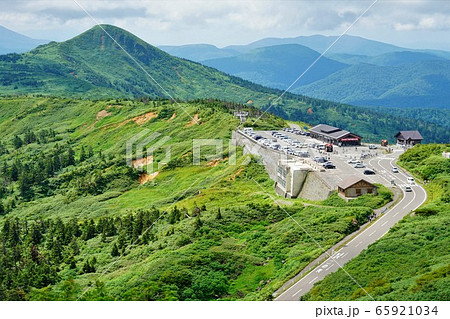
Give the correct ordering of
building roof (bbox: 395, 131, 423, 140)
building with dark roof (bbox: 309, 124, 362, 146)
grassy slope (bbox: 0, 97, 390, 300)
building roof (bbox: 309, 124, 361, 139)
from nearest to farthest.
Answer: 1. grassy slope (bbox: 0, 97, 390, 300)
2. building with dark roof (bbox: 309, 124, 362, 146)
3. building roof (bbox: 395, 131, 423, 140)
4. building roof (bbox: 309, 124, 361, 139)

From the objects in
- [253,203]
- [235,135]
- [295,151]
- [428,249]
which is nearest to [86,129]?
[235,135]

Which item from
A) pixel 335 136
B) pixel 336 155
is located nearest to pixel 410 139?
pixel 335 136

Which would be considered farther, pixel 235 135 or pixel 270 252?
pixel 235 135

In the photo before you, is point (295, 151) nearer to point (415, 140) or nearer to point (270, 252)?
point (415, 140)

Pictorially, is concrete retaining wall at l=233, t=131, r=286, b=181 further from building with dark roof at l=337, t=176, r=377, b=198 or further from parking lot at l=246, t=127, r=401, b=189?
building with dark roof at l=337, t=176, r=377, b=198

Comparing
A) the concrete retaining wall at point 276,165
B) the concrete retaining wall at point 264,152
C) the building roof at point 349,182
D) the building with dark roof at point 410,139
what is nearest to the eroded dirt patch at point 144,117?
the concrete retaining wall at point 276,165

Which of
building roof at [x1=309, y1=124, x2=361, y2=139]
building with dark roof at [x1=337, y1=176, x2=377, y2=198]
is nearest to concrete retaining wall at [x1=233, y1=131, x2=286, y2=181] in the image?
building roof at [x1=309, y1=124, x2=361, y2=139]

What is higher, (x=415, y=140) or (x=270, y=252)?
(x=415, y=140)
